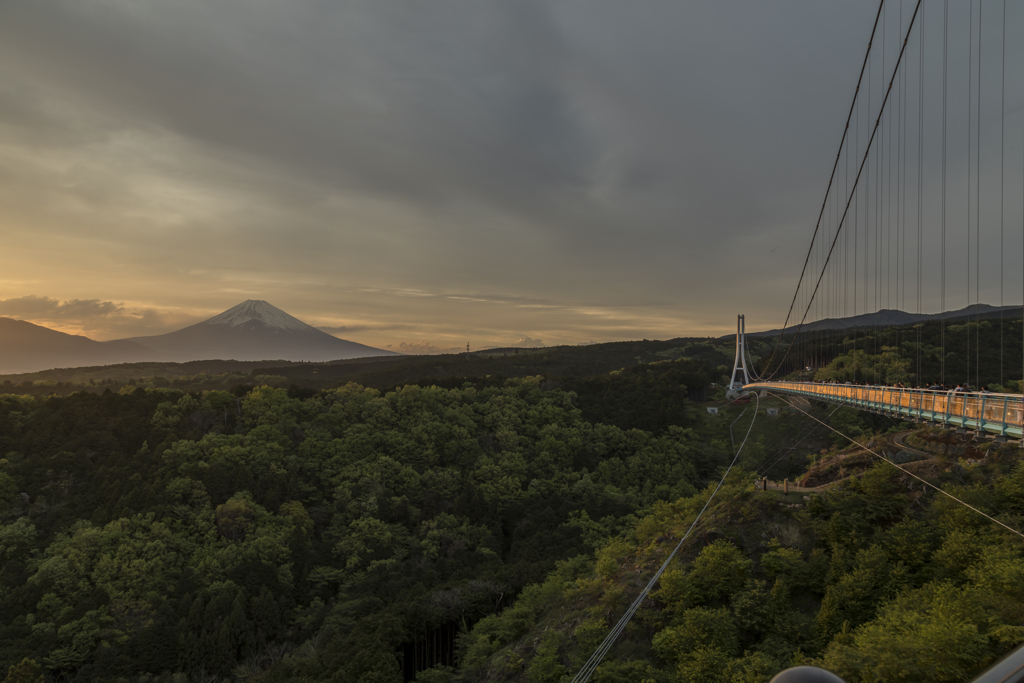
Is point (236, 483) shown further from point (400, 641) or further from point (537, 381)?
point (537, 381)

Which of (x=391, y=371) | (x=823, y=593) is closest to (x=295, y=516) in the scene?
(x=823, y=593)

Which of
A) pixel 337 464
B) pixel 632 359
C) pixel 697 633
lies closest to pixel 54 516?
pixel 337 464

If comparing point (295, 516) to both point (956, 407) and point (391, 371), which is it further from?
point (391, 371)

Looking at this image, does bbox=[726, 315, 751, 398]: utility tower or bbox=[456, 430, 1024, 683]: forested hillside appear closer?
bbox=[456, 430, 1024, 683]: forested hillside

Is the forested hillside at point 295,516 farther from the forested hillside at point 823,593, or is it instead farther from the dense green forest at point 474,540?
the forested hillside at point 823,593

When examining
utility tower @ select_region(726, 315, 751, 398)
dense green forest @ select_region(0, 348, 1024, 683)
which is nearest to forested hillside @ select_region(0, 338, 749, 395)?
utility tower @ select_region(726, 315, 751, 398)

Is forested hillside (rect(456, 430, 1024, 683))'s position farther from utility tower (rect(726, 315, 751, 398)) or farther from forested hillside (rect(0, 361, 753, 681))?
utility tower (rect(726, 315, 751, 398))
